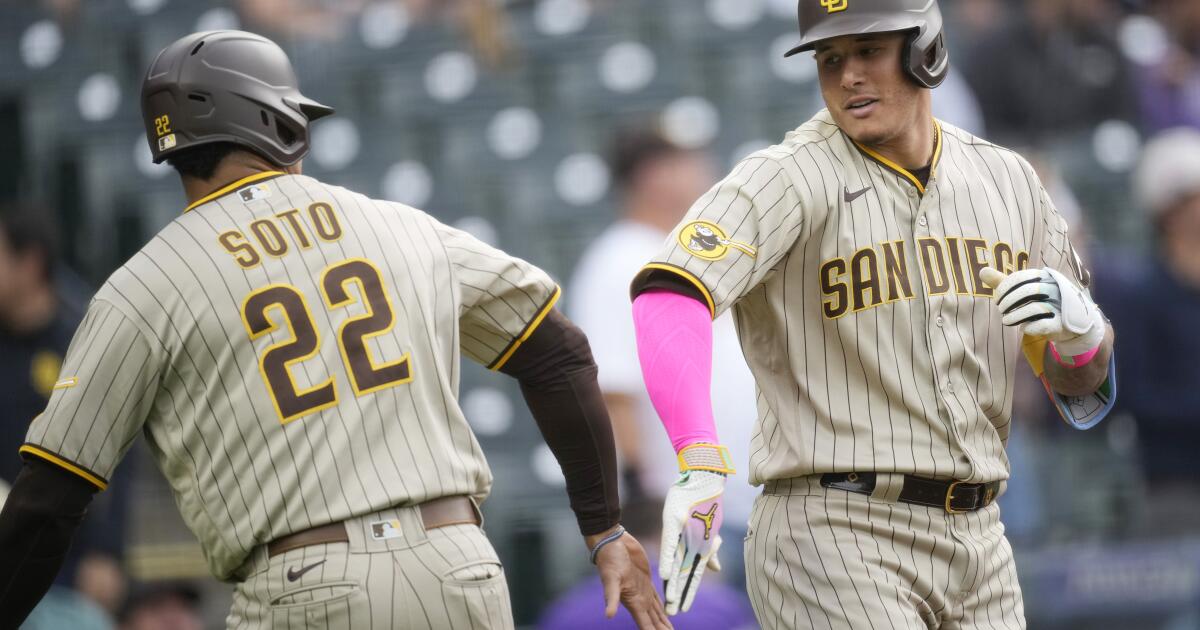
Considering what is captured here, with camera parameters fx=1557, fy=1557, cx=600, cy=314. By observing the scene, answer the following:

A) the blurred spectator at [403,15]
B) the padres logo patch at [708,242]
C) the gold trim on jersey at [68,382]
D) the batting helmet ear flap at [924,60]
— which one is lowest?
the gold trim on jersey at [68,382]

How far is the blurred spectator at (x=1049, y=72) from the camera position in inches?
272

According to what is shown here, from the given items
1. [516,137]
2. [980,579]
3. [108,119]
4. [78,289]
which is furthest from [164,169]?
[980,579]

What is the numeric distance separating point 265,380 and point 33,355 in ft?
10.4

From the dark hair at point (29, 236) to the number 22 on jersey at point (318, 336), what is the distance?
318cm

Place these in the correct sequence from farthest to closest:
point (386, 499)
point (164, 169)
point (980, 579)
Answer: point (164, 169) → point (980, 579) → point (386, 499)

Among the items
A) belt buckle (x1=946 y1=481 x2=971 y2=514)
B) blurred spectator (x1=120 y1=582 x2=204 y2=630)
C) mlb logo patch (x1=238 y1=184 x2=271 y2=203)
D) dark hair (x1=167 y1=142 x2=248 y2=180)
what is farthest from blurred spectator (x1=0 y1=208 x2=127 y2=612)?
belt buckle (x1=946 y1=481 x2=971 y2=514)

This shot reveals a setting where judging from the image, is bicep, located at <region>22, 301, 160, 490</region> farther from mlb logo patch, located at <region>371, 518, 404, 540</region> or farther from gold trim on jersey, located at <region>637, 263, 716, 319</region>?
gold trim on jersey, located at <region>637, 263, 716, 319</region>

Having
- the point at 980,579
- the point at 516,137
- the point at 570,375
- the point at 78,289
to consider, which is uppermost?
the point at 516,137

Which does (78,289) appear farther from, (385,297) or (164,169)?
(385,297)

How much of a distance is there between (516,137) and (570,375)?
397 cm

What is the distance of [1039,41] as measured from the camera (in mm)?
7020

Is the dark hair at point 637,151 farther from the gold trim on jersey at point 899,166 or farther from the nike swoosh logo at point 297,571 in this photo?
the nike swoosh logo at point 297,571

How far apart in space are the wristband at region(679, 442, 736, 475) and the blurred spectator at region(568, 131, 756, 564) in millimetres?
2178

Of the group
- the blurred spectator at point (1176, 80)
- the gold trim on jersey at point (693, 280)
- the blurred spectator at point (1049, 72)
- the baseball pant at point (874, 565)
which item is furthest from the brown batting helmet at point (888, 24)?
the blurred spectator at point (1176, 80)
